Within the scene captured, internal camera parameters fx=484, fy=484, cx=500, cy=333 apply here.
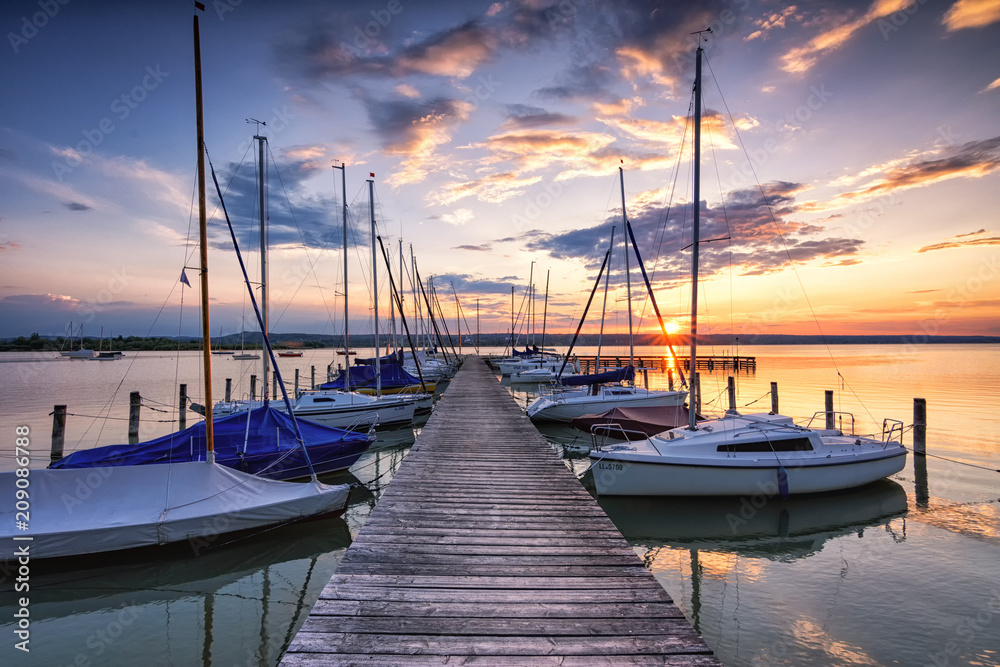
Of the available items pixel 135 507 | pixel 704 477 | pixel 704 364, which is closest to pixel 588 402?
pixel 704 477

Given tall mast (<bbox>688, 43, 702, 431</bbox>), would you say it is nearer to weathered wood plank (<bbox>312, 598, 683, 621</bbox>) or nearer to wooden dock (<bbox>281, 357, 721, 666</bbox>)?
wooden dock (<bbox>281, 357, 721, 666</bbox>)

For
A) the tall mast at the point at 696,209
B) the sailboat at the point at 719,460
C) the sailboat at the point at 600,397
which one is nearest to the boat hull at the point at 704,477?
the sailboat at the point at 719,460

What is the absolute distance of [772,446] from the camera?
1164 cm

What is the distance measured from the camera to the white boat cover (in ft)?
25.2

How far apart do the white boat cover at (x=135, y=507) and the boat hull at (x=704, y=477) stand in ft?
22.9

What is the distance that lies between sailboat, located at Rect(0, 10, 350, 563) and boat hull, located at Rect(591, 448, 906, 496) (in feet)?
22.2

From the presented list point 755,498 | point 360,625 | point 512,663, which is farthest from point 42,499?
point 755,498

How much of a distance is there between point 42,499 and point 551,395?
16888 mm

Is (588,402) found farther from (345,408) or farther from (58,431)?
(58,431)

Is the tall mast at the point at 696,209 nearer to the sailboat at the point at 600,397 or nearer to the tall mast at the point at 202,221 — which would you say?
the sailboat at the point at 600,397

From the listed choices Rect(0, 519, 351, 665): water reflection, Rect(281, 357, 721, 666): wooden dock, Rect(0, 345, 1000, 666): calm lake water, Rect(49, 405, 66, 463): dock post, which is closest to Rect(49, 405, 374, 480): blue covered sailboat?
Rect(0, 345, 1000, 666): calm lake water

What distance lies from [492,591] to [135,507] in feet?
22.5

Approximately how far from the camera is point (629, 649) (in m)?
4.05

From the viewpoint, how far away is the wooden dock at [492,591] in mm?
4012
